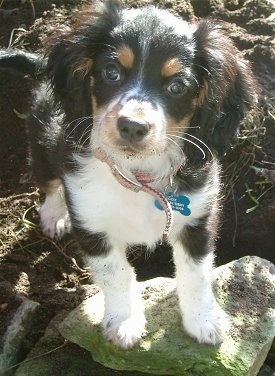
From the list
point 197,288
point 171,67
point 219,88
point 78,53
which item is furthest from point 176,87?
point 197,288

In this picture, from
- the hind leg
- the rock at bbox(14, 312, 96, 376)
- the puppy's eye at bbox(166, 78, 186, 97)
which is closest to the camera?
the puppy's eye at bbox(166, 78, 186, 97)

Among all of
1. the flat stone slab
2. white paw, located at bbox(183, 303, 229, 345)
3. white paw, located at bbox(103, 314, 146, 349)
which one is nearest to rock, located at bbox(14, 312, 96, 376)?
the flat stone slab

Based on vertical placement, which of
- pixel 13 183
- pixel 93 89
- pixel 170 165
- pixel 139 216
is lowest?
pixel 13 183

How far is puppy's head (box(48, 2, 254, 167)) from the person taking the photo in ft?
9.89

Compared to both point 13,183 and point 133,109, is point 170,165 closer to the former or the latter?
point 133,109

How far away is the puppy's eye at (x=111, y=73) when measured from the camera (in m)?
3.14

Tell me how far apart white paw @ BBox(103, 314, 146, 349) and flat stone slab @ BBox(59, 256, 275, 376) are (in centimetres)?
3

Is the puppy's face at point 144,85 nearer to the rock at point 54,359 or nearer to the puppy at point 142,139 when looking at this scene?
the puppy at point 142,139

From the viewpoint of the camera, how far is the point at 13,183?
16.4 feet

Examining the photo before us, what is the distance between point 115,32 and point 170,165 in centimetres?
69

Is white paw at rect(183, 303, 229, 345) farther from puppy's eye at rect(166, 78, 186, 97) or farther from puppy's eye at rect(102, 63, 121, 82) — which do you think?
→ puppy's eye at rect(102, 63, 121, 82)

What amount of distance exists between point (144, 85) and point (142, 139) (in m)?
0.26

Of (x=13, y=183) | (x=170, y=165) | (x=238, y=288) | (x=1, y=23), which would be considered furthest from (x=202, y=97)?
(x=1, y=23)

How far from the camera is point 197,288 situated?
373 cm
